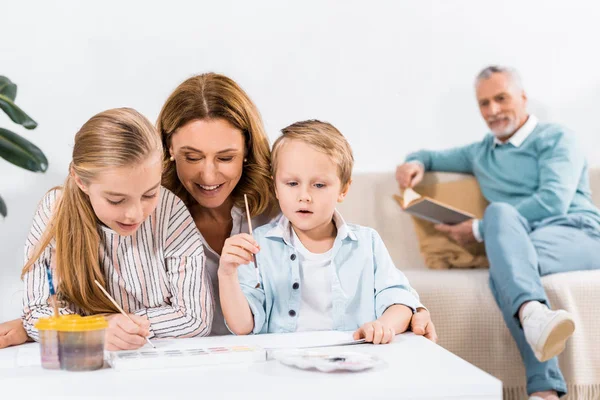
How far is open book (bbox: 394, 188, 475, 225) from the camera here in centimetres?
287

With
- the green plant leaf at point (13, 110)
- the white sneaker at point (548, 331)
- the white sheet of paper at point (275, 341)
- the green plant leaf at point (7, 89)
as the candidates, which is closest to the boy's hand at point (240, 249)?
the white sheet of paper at point (275, 341)

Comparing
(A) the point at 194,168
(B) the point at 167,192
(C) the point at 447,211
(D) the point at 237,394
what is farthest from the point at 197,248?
(C) the point at 447,211

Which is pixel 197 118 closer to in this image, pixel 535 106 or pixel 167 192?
pixel 167 192

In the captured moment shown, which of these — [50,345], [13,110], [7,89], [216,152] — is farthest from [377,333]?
[7,89]

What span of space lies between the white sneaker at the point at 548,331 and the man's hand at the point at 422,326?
0.74m

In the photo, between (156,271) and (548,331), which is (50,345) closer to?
(156,271)

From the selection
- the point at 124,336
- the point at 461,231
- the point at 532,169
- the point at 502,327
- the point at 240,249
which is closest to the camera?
the point at 124,336

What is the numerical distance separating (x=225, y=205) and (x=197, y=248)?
1.15ft

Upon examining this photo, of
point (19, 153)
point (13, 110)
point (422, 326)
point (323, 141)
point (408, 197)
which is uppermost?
point (13, 110)

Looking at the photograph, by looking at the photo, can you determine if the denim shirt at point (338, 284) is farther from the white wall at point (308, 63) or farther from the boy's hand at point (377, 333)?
the white wall at point (308, 63)

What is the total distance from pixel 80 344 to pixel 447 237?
204cm

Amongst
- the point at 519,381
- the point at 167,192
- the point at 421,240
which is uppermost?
the point at 167,192

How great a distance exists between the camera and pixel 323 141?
5.18ft

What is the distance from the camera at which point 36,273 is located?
147 cm
